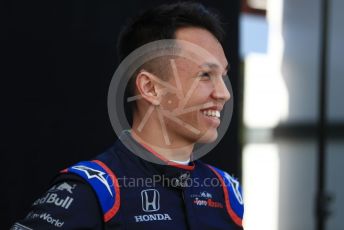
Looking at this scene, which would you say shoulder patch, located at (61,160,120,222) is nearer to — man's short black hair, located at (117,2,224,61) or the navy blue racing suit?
the navy blue racing suit

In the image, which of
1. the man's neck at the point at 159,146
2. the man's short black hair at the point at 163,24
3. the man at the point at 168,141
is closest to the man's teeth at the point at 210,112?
the man at the point at 168,141

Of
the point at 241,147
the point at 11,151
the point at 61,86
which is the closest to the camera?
the point at 11,151

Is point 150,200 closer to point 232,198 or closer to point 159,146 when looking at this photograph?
point 159,146

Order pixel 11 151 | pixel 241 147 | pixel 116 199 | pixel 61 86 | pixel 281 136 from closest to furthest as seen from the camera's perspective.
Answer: pixel 116 199 → pixel 11 151 → pixel 61 86 → pixel 241 147 → pixel 281 136

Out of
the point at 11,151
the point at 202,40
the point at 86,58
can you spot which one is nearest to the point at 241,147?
the point at 86,58

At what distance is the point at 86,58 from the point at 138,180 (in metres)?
Result: 1.02

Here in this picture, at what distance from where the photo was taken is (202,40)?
59.9 inches

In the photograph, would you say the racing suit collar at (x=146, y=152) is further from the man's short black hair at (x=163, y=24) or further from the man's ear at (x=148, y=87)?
the man's short black hair at (x=163, y=24)

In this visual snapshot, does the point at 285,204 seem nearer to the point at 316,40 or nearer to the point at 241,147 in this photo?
the point at 241,147

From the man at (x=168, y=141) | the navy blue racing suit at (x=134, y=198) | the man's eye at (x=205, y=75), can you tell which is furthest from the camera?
the man's eye at (x=205, y=75)

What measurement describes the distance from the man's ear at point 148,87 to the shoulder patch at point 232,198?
1.05 ft

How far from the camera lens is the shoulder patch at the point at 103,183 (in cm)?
130

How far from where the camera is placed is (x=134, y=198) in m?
1.39

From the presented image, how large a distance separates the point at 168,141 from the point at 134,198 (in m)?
0.20
